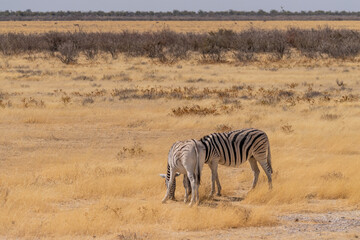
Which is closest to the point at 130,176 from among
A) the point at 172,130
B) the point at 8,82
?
the point at 172,130

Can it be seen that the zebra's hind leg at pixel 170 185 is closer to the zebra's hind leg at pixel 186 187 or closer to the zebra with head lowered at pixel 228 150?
the zebra with head lowered at pixel 228 150

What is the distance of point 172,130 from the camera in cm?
1628

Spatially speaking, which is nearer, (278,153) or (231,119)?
(278,153)

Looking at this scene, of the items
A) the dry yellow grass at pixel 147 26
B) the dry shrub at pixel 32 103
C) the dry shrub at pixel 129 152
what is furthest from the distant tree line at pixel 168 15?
the dry shrub at pixel 129 152

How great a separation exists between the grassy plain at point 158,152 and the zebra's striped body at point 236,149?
0.47m

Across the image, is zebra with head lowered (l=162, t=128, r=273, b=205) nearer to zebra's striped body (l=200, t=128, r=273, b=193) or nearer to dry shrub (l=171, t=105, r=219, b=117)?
zebra's striped body (l=200, t=128, r=273, b=193)

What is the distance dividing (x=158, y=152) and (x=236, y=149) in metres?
4.06

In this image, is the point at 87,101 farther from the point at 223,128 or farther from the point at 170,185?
the point at 170,185

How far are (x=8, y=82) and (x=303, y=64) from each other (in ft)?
54.4

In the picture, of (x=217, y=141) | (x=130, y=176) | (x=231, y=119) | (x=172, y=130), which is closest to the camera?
(x=217, y=141)

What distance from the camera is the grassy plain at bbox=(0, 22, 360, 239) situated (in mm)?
8086

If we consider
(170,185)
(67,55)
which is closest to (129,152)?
(170,185)

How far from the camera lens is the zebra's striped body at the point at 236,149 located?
9.39 metres

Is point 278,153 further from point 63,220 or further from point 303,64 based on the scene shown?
point 303,64
